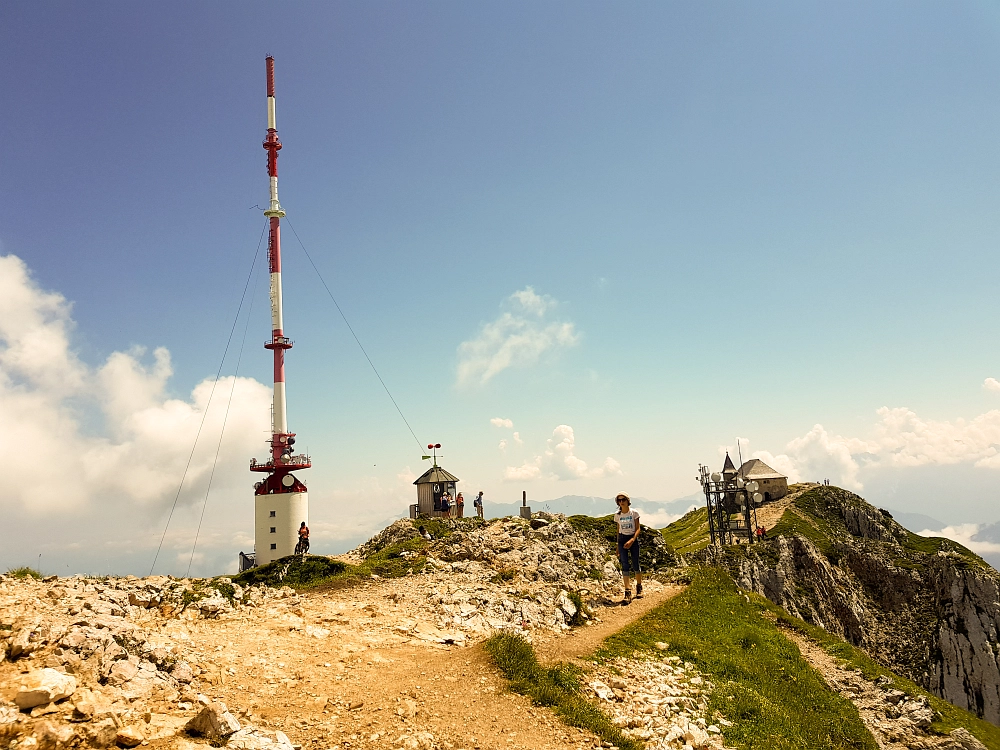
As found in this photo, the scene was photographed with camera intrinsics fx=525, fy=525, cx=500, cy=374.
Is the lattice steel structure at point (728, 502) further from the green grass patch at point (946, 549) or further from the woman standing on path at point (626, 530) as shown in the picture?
the woman standing on path at point (626, 530)

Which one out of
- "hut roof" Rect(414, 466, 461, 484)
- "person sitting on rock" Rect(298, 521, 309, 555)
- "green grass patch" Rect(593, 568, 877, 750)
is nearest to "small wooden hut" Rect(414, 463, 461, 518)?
"hut roof" Rect(414, 466, 461, 484)

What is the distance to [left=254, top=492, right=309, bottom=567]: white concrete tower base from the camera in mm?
45344

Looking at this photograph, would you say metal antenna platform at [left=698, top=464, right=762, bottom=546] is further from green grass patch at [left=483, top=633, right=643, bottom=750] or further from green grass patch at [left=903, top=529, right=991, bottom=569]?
green grass patch at [left=483, top=633, right=643, bottom=750]

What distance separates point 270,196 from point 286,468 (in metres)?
26.4

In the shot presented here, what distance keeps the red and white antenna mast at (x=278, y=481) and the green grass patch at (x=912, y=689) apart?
126 feet

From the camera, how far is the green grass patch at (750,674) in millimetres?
13609

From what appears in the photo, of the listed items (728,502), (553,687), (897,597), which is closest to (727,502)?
(728,502)

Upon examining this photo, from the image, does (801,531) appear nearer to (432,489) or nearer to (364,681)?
(432,489)

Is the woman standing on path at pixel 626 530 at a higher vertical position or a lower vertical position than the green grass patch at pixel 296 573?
higher

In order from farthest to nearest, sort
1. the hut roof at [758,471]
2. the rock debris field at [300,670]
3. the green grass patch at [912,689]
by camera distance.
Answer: the hut roof at [758,471] → the green grass patch at [912,689] → the rock debris field at [300,670]

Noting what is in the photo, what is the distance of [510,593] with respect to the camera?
75.4ft

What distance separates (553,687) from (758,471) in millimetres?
104815

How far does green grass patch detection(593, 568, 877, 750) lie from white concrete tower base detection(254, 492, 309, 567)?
34.1 meters

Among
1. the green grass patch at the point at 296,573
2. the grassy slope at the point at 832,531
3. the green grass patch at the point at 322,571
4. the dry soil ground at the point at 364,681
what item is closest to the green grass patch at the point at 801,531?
the grassy slope at the point at 832,531
